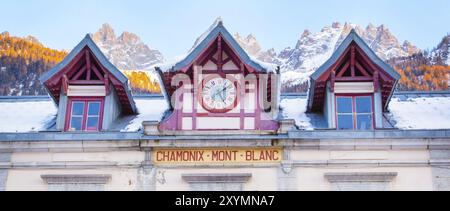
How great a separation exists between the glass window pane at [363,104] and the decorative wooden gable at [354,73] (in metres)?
0.21

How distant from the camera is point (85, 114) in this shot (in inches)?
597

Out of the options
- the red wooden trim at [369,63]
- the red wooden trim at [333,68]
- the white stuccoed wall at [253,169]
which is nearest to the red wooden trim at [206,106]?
the white stuccoed wall at [253,169]

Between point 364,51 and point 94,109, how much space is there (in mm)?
7378

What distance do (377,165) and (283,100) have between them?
448 centimetres

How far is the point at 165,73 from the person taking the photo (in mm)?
14711

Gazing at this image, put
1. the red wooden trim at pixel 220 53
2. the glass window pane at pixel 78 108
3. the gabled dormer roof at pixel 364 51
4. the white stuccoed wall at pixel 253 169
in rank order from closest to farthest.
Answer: the white stuccoed wall at pixel 253 169 < the gabled dormer roof at pixel 364 51 < the red wooden trim at pixel 220 53 < the glass window pane at pixel 78 108

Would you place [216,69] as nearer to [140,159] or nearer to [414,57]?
[140,159]

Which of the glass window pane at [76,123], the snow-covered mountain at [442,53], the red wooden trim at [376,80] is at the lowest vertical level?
the glass window pane at [76,123]

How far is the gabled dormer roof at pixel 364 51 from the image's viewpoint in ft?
47.0

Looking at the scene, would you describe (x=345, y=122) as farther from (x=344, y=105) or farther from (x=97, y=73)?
(x=97, y=73)

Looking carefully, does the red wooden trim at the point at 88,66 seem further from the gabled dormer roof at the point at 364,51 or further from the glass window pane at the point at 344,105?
the glass window pane at the point at 344,105

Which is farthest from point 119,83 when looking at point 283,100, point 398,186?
point 398,186

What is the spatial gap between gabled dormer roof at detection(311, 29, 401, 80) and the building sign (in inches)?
95.3

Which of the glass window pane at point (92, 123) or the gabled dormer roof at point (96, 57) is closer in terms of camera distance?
the gabled dormer roof at point (96, 57)
